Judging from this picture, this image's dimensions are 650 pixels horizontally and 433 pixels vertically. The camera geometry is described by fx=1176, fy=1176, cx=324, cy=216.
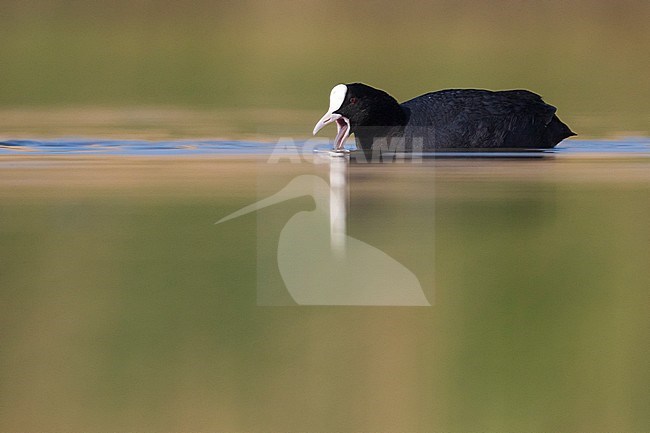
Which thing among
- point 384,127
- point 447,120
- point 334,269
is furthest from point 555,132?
point 334,269

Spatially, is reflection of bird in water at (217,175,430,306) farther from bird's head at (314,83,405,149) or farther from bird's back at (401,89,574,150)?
bird's head at (314,83,405,149)

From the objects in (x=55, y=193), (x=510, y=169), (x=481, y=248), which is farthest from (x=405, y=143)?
(x=481, y=248)

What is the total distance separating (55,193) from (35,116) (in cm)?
271

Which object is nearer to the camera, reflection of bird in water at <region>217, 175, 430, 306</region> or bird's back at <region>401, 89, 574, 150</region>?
reflection of bird in water at <region>217, 175, 430, 306</region>

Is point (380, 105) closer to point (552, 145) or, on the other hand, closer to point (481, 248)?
point (552, 145)

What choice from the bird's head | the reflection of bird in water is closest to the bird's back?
the bird's head

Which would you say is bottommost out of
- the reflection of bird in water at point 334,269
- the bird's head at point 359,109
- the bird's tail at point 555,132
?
the reflection of bird in water at point 334,269

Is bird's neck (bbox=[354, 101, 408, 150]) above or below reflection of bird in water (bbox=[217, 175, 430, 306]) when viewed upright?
above

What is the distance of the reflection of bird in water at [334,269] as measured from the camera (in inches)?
98.5

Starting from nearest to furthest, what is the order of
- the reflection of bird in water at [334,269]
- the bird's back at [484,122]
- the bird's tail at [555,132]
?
1. the reflection of bird in water at [334,269]
2. the bird's back at [484,122]
3. the bird's tail at [555,132]

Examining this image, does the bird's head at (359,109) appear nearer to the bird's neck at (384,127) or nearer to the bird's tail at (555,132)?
the bird's neck at (384,127)

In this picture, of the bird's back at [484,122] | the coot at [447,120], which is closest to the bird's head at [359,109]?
the coot at [447,120]

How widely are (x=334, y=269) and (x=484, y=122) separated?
10.5 ft

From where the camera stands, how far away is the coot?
19.0 ft
